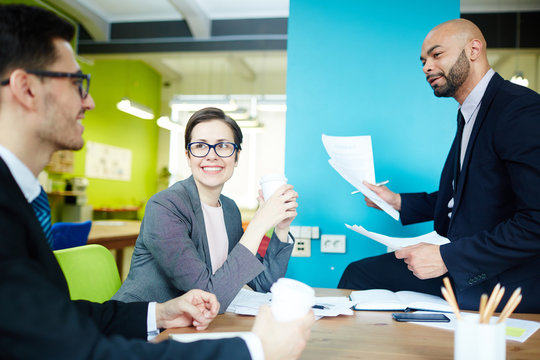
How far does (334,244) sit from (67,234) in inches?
87.9

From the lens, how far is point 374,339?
103cm

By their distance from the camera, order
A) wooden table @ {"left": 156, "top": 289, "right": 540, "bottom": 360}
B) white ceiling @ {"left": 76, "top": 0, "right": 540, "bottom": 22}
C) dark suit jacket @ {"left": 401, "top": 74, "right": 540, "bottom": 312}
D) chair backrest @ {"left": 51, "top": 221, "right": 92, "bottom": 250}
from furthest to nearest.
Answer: white ceiling @ {"left": 76, "top": 0, "right": 540, "bottom": 22} → chair backrest @ {"left": 51, "top": 221, "right": 92, "bottom": 250} → dark suit jacket @ {"left": 401, "top": 74, "right": 540, "bottom": 312} → wooden table @ {"left": 156, "top": 289, "right": 540, "bottom": 360}

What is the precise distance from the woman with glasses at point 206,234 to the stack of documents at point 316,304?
0.21 ft

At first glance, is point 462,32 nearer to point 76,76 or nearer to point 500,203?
point 500,203

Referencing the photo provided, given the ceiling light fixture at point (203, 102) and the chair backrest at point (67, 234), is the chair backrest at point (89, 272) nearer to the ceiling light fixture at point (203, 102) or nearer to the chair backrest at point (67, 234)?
the chair backrest at point (67, 234)

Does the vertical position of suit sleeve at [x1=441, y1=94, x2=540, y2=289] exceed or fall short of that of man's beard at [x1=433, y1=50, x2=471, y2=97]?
it falls short

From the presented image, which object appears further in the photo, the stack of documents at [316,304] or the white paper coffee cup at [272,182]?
the white paper coffee cup at [272,182]

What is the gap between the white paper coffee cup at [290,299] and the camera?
26.7 inches

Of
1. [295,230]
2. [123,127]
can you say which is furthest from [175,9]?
[295,230]

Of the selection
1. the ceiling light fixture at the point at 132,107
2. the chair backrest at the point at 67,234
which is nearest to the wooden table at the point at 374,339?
the chair backrest at the point at 67,234

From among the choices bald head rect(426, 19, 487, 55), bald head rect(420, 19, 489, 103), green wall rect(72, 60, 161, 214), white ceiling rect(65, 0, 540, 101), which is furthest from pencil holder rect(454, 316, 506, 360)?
green wall rect(72, 60, 161, 214)

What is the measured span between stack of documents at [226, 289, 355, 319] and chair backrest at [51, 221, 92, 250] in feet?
7.76

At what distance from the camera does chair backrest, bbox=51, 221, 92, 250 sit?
3.26 m

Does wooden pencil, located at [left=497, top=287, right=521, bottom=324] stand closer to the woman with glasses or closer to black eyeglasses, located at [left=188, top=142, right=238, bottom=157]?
the woman with glasses
